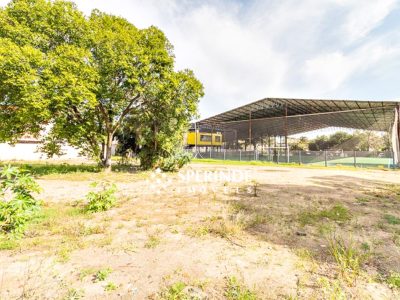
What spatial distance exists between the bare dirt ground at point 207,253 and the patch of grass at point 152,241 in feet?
0.13

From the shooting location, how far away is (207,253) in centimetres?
347

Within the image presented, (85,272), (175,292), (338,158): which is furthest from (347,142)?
(85,272)

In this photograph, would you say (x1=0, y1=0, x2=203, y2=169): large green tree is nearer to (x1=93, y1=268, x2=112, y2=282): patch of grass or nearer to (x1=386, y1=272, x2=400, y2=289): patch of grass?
(x1=93, y1=268, x2=112, y2=282): patch of grass

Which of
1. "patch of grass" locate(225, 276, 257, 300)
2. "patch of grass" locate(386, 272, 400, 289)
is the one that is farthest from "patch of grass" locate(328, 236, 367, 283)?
"patch of grass" locate(225, 276, 257, 300)

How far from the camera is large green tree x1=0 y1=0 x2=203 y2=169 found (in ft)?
32.7

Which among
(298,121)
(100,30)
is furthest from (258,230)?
(298,121)

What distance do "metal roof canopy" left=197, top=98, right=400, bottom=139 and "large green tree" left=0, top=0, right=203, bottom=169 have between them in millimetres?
16634

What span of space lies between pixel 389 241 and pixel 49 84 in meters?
13.3

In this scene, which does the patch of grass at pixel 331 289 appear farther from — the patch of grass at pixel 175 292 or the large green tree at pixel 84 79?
the large green tree at pixel 84 79

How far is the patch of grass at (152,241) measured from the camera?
3727 millimetres

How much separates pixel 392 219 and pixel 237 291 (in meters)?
5.03

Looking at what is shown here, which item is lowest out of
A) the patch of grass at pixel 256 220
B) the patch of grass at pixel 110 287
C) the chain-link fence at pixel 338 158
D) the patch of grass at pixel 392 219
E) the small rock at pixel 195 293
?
the small rock at pixel 195 293

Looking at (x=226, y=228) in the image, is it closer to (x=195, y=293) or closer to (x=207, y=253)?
(x=207, y=253)

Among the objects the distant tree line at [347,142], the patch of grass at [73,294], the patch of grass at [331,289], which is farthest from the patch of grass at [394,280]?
the distant tree line at [347,142]
